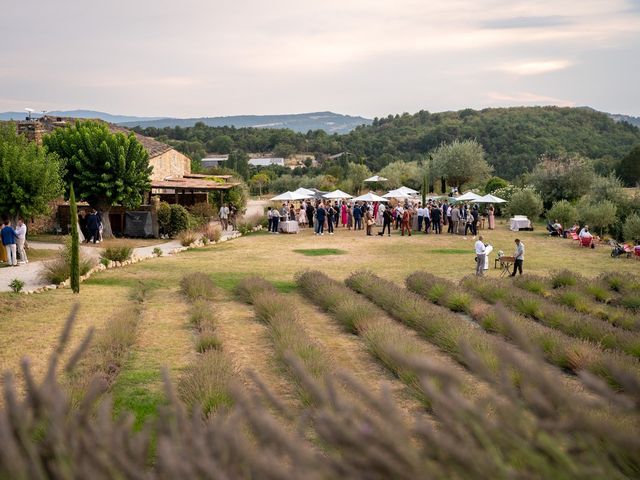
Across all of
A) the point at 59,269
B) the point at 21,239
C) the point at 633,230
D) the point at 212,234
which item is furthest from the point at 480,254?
the point at 21,239

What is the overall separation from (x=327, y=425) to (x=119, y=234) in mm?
30779

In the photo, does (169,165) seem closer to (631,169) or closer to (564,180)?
(564,180)

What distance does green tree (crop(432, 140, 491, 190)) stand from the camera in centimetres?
5734

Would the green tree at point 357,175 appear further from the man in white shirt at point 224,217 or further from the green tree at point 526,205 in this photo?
the man in white shirt at point 224,217

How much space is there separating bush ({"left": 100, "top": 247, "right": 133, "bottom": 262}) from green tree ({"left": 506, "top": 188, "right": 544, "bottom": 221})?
78.2ft

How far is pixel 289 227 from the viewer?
111ft

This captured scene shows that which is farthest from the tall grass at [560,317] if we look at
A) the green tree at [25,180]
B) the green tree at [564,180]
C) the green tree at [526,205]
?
the green tree at [564,180]

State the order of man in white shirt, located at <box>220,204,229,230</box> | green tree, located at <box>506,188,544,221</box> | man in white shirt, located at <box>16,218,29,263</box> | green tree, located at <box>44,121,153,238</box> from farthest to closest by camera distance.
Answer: green tree, located at <box>506,188,544,221</box> → man in white shirt, located at <box>220,204,229,230</box> → green tree, located at <box>44,121,153,238</box> → man in white shirt, located at <box>16,218,29,263</box>

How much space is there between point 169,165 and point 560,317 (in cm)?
3329

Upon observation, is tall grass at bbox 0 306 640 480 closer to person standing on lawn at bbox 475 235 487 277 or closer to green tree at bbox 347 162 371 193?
person standing on lawn at bbox 475 235 487 277

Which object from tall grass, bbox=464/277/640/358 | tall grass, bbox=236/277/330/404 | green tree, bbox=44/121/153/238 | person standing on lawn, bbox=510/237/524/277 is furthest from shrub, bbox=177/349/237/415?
green tree, bbox=44/121/153/238

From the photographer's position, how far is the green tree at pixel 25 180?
75.4 ft

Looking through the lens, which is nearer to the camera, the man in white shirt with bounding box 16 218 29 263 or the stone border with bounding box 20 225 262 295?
the stone border with bounding box 20 225 262 295

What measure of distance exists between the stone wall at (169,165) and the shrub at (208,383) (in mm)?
29842
